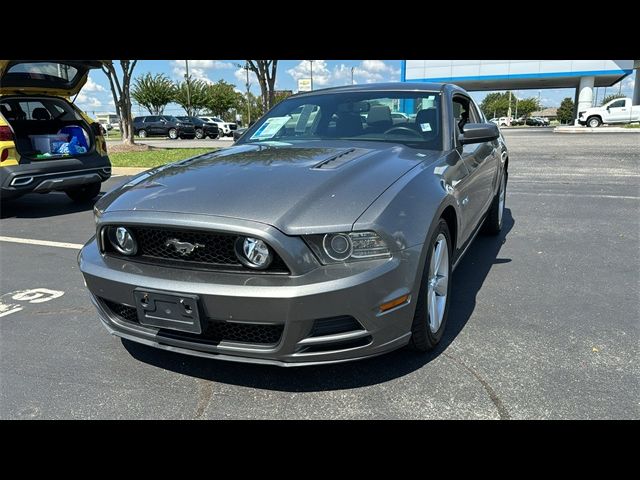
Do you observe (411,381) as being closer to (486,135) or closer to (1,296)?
(486,135)

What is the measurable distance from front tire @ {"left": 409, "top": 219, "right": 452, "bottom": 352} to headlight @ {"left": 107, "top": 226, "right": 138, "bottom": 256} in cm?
147

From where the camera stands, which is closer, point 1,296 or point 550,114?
point 1,296

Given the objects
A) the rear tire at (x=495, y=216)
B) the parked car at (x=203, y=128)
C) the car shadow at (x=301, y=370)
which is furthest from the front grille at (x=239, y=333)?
the parked car at (x=203, y=128)

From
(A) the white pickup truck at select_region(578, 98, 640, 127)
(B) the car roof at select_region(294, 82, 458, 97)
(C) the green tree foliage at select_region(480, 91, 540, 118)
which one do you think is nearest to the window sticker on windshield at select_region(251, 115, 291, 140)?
(B) the car roof at select_region(294, 82, 458, 97)

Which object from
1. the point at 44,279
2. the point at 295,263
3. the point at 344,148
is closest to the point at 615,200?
the point at 344,148

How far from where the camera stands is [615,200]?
293 inches

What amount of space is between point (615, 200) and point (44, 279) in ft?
24.8

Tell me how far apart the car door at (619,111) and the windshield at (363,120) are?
32843mm

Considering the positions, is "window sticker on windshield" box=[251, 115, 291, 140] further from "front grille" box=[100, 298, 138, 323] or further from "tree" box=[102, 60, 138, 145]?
"tree" box=[102, 60, 138, 145]

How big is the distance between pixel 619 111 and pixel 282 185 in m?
34.9

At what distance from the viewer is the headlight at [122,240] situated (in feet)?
8.24

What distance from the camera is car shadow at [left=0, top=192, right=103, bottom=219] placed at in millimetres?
7250

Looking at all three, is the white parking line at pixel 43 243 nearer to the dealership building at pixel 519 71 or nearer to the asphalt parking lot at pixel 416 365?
the asphalt parking lot at pixel 416 365
